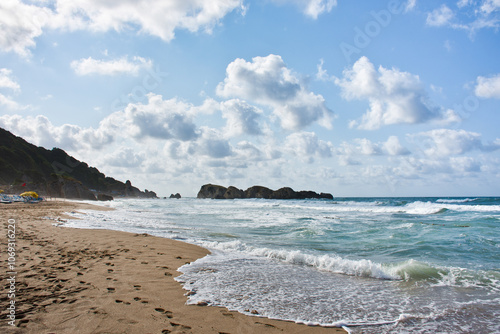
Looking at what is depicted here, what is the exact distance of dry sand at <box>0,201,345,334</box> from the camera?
3557mm

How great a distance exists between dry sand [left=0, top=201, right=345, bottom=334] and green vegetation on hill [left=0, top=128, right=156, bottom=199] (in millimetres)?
57808

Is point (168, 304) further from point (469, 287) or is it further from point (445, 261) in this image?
point (445, 261)

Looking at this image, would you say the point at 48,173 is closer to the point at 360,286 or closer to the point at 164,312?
the point at 164,312

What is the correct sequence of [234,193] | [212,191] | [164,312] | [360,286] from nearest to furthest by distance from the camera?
[164,312] → [360,286] → [234,193] → [212,191]

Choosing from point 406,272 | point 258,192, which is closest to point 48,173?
point 258,192

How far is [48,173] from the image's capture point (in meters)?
85.6

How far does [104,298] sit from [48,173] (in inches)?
3959

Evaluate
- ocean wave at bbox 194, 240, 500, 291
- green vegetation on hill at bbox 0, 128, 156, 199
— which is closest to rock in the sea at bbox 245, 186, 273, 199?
green vegetation on hill at bbox 0, 128, 156, 199

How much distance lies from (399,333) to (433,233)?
12747mm

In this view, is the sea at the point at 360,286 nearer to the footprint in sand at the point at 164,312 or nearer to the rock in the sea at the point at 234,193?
the footprint in sand at the point at 164,312

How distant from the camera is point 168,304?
4.41 m

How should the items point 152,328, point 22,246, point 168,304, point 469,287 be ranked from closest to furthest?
point 152,328 < point 168,304 < point 469,287 < point 22,246

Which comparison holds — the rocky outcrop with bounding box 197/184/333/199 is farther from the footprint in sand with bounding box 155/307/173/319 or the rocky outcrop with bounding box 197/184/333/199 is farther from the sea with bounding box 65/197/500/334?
the footprint in sand with bounding box 155/307/173/319

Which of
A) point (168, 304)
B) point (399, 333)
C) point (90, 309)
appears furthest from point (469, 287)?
point (90, 309)
